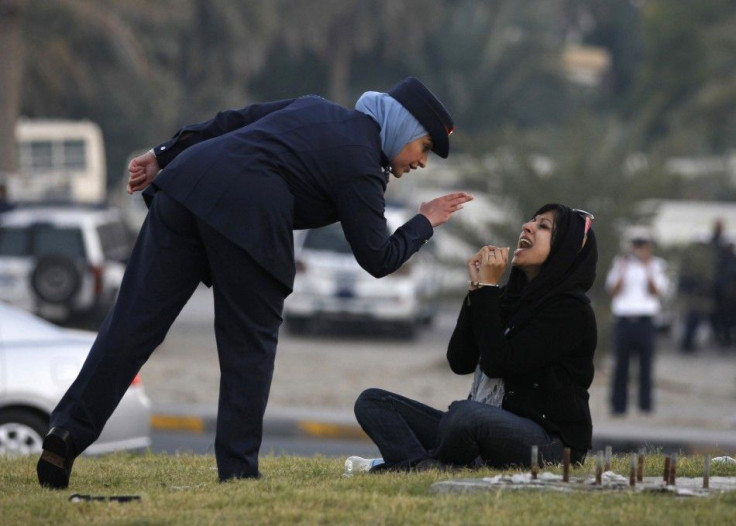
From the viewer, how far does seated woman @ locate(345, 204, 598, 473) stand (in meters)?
5.64

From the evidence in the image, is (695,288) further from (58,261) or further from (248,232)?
(248,232)

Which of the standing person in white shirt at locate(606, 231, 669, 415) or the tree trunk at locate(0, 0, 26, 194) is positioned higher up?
the tree trunk at locate(0, 0, 26, 194)

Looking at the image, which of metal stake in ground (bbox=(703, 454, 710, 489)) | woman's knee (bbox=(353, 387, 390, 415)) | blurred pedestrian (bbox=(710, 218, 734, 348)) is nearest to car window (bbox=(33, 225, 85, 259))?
blurred pedestrian (bbox=(710, 218, 734, 348))

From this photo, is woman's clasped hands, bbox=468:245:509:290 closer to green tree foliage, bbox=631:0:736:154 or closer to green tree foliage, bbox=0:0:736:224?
green tree foliage, bbox=0:0:736:224

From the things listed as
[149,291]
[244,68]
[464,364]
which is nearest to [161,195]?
[149,291]

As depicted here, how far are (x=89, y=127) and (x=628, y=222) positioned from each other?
24.0 meters

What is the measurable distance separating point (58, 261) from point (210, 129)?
43.2 feet

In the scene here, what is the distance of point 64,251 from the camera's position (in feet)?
62.7

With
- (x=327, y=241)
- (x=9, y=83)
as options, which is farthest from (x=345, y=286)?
(x=9, y=83)

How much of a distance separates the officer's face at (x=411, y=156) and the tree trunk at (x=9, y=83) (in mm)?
21277

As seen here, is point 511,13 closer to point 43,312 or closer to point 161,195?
point 43,312

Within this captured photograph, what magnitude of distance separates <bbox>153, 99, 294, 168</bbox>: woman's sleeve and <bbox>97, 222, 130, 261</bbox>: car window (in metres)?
13.7

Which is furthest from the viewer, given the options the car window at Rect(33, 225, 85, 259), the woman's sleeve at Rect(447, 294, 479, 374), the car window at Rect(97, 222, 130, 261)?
the car window at Rect(97, 222, 130, 261)

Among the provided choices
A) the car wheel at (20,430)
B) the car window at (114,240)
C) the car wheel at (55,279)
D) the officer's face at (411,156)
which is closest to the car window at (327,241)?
the car window at (114,240)
